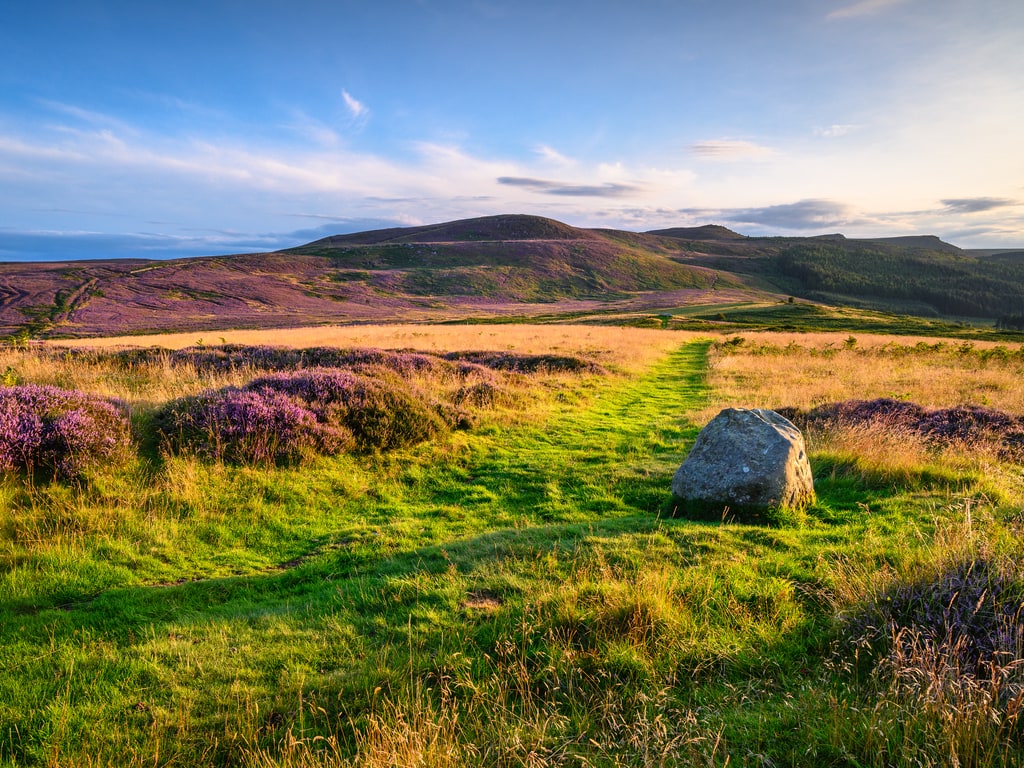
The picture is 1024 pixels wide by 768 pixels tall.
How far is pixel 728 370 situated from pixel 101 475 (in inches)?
920

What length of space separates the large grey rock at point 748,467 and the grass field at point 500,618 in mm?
489

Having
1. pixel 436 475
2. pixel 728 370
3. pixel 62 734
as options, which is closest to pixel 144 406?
pixel 436 475

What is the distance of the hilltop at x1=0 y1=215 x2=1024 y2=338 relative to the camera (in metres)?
70.5

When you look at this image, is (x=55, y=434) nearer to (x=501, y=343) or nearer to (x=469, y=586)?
(x=469, y=586)

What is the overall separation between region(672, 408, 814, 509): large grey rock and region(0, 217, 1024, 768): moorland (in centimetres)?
43

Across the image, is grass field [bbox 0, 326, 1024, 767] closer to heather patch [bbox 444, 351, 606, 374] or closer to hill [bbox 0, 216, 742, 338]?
heather patch [bbox 444, 351, 606, 374]

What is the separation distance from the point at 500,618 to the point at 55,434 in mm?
7947

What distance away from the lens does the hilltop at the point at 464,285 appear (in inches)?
2776

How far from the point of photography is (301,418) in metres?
10.6

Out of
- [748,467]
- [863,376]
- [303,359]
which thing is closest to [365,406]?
[748,467]

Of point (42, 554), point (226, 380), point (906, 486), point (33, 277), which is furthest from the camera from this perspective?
point (33, 277)

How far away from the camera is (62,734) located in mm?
3705

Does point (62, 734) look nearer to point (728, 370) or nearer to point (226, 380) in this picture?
point (226, 380)

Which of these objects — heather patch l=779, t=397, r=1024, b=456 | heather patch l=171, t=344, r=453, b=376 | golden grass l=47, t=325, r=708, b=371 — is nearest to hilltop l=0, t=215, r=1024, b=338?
golden grass l=47, t=325, r=708, b=371
